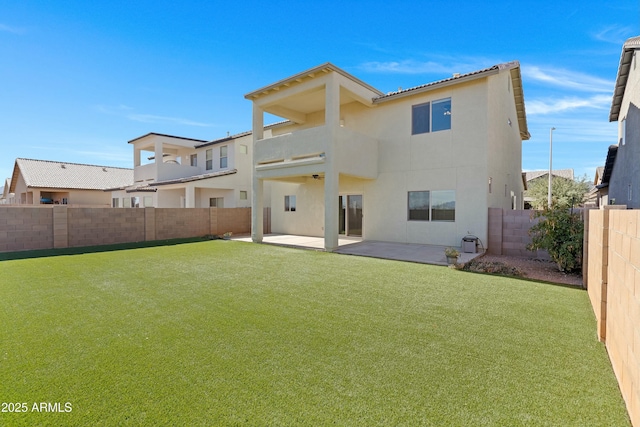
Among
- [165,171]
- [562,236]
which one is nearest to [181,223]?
[165,171]

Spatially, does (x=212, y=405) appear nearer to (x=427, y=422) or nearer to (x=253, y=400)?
(x=253, y=400)

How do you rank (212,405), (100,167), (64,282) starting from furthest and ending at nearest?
(100,167)
(64,282)
(212,405)

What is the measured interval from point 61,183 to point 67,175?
219cm

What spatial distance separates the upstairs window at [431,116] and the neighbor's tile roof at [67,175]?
34.7 m

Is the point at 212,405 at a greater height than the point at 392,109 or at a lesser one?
lesser

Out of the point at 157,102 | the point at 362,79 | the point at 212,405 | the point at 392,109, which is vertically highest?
the point at 157,102

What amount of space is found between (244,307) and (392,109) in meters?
11.8

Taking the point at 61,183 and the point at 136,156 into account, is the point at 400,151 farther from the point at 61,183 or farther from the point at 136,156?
the point at 61,183

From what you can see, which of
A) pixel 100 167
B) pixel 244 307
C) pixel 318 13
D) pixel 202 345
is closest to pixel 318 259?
pixel 244 307

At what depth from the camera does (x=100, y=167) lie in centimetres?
3750

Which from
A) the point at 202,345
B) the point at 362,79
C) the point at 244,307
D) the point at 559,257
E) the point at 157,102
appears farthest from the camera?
the point at 157,102

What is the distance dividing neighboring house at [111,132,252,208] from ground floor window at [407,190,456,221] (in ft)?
41.7

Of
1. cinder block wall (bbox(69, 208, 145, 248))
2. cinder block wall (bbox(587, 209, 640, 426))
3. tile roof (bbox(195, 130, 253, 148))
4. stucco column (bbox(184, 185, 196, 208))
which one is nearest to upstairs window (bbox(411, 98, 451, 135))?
cinder block wall (bbox(587, 209, 640, 426))

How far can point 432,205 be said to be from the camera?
1305 centimetres
